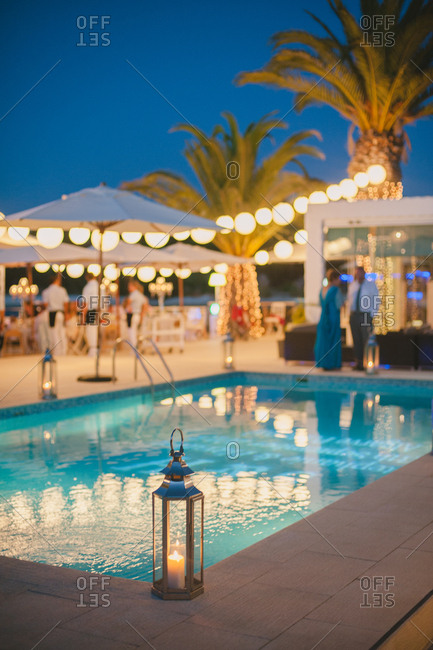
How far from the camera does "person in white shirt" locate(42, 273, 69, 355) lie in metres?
15.0

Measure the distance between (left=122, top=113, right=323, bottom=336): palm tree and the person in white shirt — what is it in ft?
22.4

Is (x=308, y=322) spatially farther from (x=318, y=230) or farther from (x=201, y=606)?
(x=201, y=606)

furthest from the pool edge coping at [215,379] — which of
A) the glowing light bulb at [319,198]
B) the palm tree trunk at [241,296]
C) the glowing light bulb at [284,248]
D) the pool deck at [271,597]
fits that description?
the palm tree trunk at [241,296]

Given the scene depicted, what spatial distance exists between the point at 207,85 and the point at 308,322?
19.6 meters

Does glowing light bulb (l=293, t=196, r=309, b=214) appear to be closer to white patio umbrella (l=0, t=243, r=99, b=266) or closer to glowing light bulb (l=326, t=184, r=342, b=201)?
glowing light bulb (l=326, t=184, r=342, b=201)

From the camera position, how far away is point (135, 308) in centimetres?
1662

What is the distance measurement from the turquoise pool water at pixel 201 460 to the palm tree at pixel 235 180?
11.2 metres

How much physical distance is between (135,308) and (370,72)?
7.25 metres

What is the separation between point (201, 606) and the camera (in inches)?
121

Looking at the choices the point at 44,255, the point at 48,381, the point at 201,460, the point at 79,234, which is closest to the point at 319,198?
the point at 79,234

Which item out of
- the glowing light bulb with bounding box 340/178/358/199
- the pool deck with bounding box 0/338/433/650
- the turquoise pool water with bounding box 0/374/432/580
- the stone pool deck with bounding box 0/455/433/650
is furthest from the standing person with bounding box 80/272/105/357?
the stone pool deck with bounding box 0/455/433/650

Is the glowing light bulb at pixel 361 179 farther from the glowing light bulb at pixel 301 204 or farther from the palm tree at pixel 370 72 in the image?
the palm tree at pixel 370 72

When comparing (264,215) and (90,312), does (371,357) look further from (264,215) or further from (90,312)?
(90,312)

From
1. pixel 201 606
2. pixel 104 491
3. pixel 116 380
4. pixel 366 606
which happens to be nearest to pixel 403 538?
pixel 366 606
